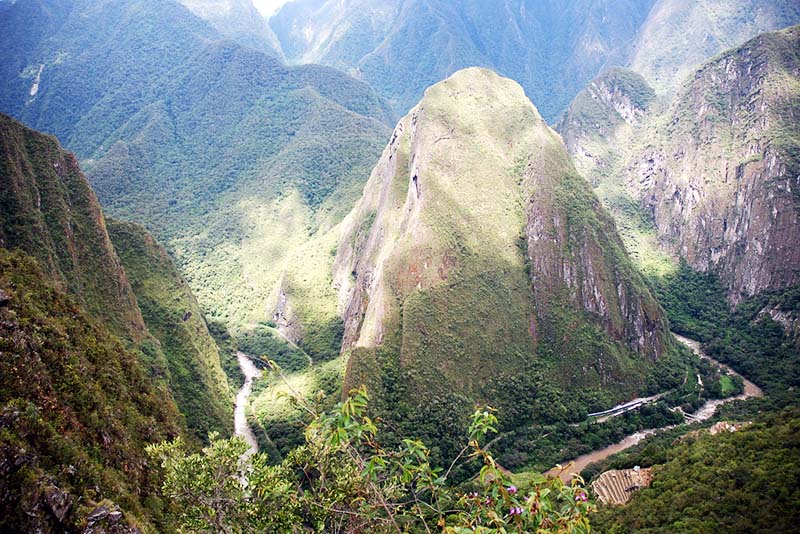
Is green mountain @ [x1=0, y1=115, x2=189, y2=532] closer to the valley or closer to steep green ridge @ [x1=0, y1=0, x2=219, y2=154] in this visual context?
the valley

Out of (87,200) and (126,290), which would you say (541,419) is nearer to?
(126,290)

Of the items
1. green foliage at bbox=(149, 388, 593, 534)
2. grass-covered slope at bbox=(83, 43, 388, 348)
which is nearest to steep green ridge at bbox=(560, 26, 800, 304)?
grass-covered slope at bbox=(83, 43, 388, 348)

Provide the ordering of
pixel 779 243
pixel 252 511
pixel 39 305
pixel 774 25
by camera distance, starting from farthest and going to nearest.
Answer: pixel 774 25
pixel 779 243
pixel 39 305
pixel 252 511

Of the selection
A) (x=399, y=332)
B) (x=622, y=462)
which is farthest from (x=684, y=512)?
(x=399, y=332)

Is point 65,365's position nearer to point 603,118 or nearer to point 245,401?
point 245,401

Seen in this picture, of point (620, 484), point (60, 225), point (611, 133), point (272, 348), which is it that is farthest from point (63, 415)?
point (611, 133)
